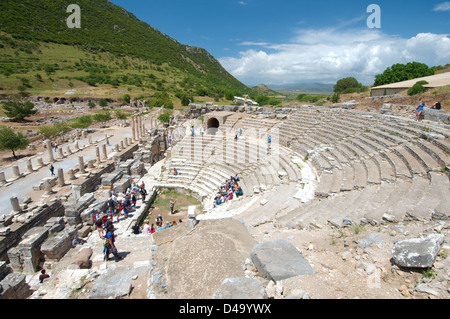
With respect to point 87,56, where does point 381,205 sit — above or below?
below

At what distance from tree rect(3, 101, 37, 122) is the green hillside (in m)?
15.3

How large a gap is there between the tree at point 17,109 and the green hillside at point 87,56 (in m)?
15.3

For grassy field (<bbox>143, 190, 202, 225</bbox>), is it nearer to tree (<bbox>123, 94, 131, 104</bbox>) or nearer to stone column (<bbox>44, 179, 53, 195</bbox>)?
stone column (<bbox>44, 179, 53, 195</bbox>)

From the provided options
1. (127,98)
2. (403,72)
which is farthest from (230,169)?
(127,98)

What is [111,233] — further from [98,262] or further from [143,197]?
[143,197]

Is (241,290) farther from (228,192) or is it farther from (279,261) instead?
(228,192)

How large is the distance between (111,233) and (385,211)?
8.10 metres

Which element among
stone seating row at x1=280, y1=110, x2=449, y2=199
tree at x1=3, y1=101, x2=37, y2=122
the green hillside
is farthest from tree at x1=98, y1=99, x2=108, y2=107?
stone seating row at x1=280, y1=110, x2=449, y2=199

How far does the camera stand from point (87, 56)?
70.4 metres

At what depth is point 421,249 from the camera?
4164 mm

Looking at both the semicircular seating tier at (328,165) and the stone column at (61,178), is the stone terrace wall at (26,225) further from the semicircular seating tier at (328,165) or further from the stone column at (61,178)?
the semicircular seating tier at (328,165)

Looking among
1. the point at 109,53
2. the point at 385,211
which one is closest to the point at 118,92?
the point at 109,53

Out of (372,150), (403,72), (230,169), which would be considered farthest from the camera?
(403,72)

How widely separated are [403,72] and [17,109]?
53077mm
